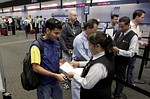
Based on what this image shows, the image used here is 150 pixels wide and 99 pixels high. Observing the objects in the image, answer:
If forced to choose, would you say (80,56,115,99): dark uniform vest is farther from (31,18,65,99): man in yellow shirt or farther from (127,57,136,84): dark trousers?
(127,57,136,84): dark trousers

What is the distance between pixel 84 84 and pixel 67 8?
1686 centimetres

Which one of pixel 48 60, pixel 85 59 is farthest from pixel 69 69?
pixel 85 59

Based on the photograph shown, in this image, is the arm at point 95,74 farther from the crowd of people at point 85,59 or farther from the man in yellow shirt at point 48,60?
the man in yellow shirt at point 48,60

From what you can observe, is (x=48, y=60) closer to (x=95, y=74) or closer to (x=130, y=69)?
(x=95, y=74)

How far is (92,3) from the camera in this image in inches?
575

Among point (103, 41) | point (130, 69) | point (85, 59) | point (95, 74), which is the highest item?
point (103, 41)

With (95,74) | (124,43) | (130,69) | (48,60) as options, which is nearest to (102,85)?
(95,74)

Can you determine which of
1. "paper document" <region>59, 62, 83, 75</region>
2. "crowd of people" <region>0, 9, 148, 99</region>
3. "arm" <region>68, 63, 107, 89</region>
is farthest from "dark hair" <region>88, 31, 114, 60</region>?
"paper document" <region>59, 62, 83, 75</region>

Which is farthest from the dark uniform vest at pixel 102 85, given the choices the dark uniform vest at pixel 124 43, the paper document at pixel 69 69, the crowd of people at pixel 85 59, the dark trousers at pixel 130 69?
the dark trousers at pixel 130 69

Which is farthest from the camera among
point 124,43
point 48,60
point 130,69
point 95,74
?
point 130,69

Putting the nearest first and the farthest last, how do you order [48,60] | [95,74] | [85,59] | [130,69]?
[95,74]
[48,60]
[85,59]
[130,69]

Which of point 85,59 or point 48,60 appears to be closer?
point 48,60

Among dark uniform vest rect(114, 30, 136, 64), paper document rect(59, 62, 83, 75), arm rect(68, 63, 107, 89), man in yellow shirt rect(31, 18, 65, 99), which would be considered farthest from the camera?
dark uniform vest rect(114, 30, 136, 64)

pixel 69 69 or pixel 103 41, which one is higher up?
pixel 103 41
